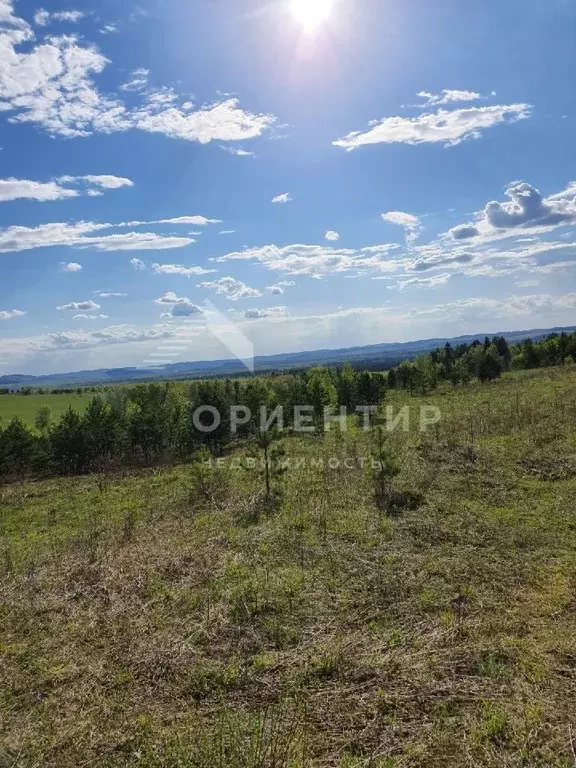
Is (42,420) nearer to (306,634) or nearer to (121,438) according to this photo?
(121,438)

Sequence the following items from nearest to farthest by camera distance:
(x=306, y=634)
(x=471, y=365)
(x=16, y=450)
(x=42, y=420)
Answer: (x=306, y=634)
(x=16, y=450)
(x=42, y=420)
(x=471, y=365)

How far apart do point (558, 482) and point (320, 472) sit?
270 inches

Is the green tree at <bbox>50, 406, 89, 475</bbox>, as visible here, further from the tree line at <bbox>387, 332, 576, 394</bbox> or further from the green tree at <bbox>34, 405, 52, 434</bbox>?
the tree line at <bbox>387, 332, 576, 394</bbox>

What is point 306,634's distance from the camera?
603 centimetres

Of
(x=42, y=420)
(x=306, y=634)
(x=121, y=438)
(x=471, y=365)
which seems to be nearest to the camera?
(x=306, y=634)

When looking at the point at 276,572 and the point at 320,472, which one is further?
the point at 320,472

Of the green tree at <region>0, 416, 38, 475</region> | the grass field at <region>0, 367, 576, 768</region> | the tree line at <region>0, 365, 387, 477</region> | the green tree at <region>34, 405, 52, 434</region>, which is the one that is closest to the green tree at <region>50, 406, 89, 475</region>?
the tree line at <region>0, 365, 387, 477</region>

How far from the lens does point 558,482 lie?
11898mm

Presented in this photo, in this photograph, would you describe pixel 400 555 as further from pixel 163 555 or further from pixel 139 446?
pixel 139 446

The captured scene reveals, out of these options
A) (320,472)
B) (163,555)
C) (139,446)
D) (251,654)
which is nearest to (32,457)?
(139,446)

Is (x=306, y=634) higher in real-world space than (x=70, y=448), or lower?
higher

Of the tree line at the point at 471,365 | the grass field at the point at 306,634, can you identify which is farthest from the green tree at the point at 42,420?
the grass field at the point at 306,634

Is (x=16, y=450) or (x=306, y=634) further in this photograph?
(x=16, y=450)

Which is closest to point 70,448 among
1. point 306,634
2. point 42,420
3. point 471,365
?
point 42,420
